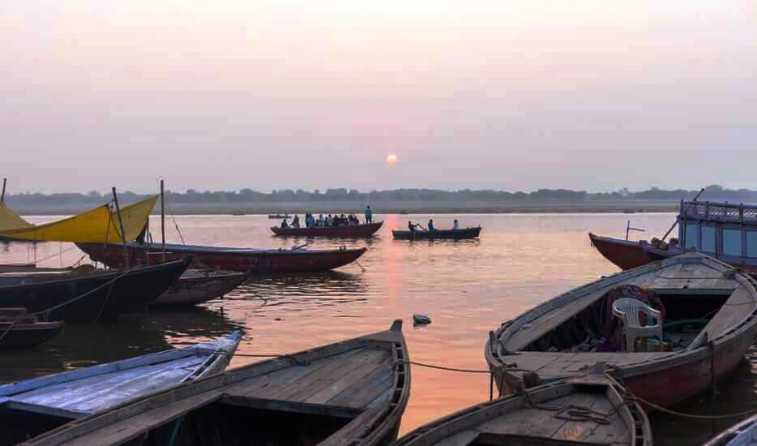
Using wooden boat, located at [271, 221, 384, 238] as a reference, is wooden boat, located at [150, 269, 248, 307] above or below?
below

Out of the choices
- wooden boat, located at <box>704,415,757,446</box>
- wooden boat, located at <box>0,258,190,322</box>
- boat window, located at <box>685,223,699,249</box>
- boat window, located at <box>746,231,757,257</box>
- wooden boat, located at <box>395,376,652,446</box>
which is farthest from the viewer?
boat window, located at <box>685,223,699,249</box>

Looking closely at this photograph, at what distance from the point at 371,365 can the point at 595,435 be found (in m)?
3.78

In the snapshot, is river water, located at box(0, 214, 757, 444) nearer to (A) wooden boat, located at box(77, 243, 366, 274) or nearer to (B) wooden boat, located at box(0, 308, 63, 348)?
(B) wooden boat, located at box(0, 308, 63, 348)

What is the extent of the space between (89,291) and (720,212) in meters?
23.1

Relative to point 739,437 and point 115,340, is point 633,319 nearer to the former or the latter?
point 739,437

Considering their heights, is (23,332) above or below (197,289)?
below

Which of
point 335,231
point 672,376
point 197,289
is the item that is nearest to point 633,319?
point 672,376

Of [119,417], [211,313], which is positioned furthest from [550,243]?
[119,417]

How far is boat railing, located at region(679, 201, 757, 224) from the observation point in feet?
89.4

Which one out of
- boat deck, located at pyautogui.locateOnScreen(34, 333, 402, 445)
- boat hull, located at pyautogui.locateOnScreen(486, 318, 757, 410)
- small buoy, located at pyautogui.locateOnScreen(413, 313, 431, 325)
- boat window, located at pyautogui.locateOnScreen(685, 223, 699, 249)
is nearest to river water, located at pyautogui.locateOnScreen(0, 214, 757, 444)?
small buoy, located at pyautogui.locateOnScreen(413, 313, 431, 325)

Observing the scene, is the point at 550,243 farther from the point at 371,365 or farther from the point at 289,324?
the point at 371,365

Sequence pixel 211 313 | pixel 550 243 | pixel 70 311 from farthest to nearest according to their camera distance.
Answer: pixel 550 243 → pixel 211 313 → pixel 70 311

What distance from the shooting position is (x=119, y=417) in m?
8.20

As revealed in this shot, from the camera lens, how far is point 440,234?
6291 cm
